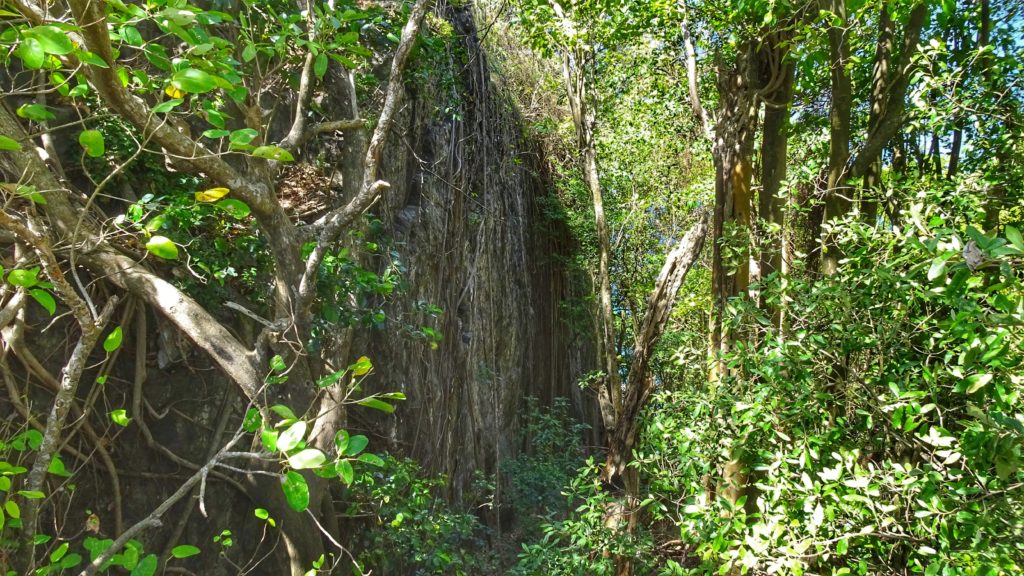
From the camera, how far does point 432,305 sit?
337 cm

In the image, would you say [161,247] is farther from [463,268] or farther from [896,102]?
[463,268]

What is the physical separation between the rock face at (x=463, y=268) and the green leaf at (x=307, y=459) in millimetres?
2255

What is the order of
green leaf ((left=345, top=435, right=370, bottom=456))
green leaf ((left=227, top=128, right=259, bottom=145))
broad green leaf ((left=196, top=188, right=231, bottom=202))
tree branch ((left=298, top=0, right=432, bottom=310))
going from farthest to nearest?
tree branch ((left=298, top=0, right=432, bottom=310))
broad green leaf ((left=196, top=188, right=231, bottom=202))
green leaf ((left=227, top=128, right=259, bottom=145))
green leaf ((left=345, top=435, right=370, bottom=456))

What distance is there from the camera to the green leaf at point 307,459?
1331 millimetres

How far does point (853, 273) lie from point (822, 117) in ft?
7.45

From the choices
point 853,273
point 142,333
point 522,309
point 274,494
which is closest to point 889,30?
point 853,273

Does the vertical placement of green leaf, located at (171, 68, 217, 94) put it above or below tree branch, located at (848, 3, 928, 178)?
below

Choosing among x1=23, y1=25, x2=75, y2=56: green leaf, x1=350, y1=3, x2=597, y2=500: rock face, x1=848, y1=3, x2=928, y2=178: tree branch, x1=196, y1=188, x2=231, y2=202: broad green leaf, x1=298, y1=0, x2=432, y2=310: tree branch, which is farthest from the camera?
x1=350, y1=3, x2=597, y2=500: rock face

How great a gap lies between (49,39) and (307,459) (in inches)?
36.5

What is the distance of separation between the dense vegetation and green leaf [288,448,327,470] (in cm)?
1

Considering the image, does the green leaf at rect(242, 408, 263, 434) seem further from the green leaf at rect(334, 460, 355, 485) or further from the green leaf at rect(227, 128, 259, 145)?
the green leaf at rect(227, 128, 259, 145)

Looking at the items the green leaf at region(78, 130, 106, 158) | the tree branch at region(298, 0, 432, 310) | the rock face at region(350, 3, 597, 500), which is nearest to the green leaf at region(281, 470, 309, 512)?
the green leaf at region(78, 130, 106, 158)

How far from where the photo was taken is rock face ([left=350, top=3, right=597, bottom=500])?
14.1 ft

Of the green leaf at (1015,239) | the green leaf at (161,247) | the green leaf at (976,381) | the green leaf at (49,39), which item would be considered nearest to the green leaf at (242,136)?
the green leaf at (161,247)
